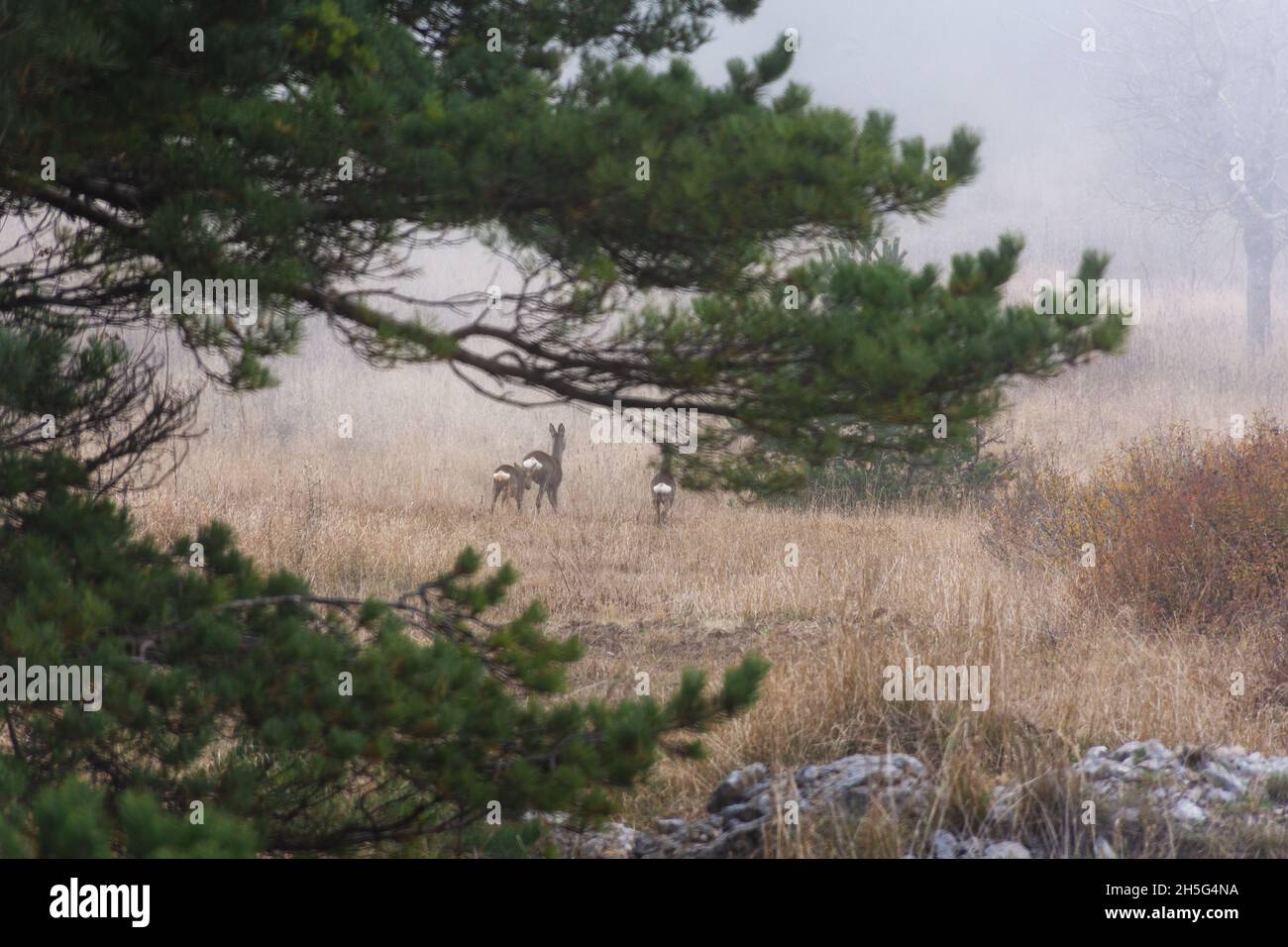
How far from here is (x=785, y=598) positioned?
31.0 ft

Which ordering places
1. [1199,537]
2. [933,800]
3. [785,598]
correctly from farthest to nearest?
1. [785,598]
2. [1199,537]
3. [933,800]

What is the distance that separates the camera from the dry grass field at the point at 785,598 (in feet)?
18.8

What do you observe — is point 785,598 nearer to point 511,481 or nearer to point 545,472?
point 545,472

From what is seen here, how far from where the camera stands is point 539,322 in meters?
4.12

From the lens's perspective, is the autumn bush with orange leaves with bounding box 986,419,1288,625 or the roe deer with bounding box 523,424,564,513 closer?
the autumn bush with orange leaves with bounding box 986,419,1288,625

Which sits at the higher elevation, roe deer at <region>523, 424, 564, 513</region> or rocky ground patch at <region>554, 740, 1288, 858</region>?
roe deer at <region>523, 424, 564, 513</region>

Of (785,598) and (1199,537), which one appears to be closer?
(1199,537)

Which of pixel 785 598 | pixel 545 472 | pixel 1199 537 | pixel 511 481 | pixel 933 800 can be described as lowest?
pixel 933 800

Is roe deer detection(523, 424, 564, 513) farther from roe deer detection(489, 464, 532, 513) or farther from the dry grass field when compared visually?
the dry grass field

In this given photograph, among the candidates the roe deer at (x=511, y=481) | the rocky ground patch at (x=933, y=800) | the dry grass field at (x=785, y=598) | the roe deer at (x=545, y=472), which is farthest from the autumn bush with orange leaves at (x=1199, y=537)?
the roe deer at (x=511, y=481)

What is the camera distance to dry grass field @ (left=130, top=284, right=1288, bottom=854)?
5723 mm

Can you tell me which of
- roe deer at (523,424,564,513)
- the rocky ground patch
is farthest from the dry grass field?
roe deer at (523,424,564,513)

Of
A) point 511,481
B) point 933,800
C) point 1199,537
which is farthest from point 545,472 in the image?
point 933,800
